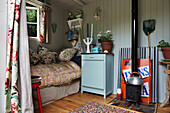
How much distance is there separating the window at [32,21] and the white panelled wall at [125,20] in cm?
128

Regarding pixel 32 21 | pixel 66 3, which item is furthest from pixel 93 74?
pixel 66 3

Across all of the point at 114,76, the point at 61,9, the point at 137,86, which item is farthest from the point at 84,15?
the point at 137,86

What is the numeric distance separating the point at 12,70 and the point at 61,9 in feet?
9.62

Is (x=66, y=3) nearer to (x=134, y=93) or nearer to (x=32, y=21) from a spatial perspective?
(x=32, y=21)

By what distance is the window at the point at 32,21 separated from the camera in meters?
2.81

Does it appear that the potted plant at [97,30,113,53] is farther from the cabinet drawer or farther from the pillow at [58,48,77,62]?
the pillow at [58,48,77,62]

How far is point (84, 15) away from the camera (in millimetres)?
3270

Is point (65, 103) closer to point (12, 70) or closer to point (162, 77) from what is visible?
point (12, 70)

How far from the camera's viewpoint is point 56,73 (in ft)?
7.38

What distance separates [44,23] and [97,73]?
74.6 inches

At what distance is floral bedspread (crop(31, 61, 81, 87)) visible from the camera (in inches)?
80.7

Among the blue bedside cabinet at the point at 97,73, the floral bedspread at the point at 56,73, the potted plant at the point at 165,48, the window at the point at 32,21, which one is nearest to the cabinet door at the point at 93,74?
the blue bedside cabinet at the point at 97,73

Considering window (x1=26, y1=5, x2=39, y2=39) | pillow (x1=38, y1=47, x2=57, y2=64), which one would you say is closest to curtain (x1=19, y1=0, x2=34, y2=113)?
pillow (x1=38, y1=47, x2=57, y2=64)

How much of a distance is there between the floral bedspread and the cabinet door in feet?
0.58
